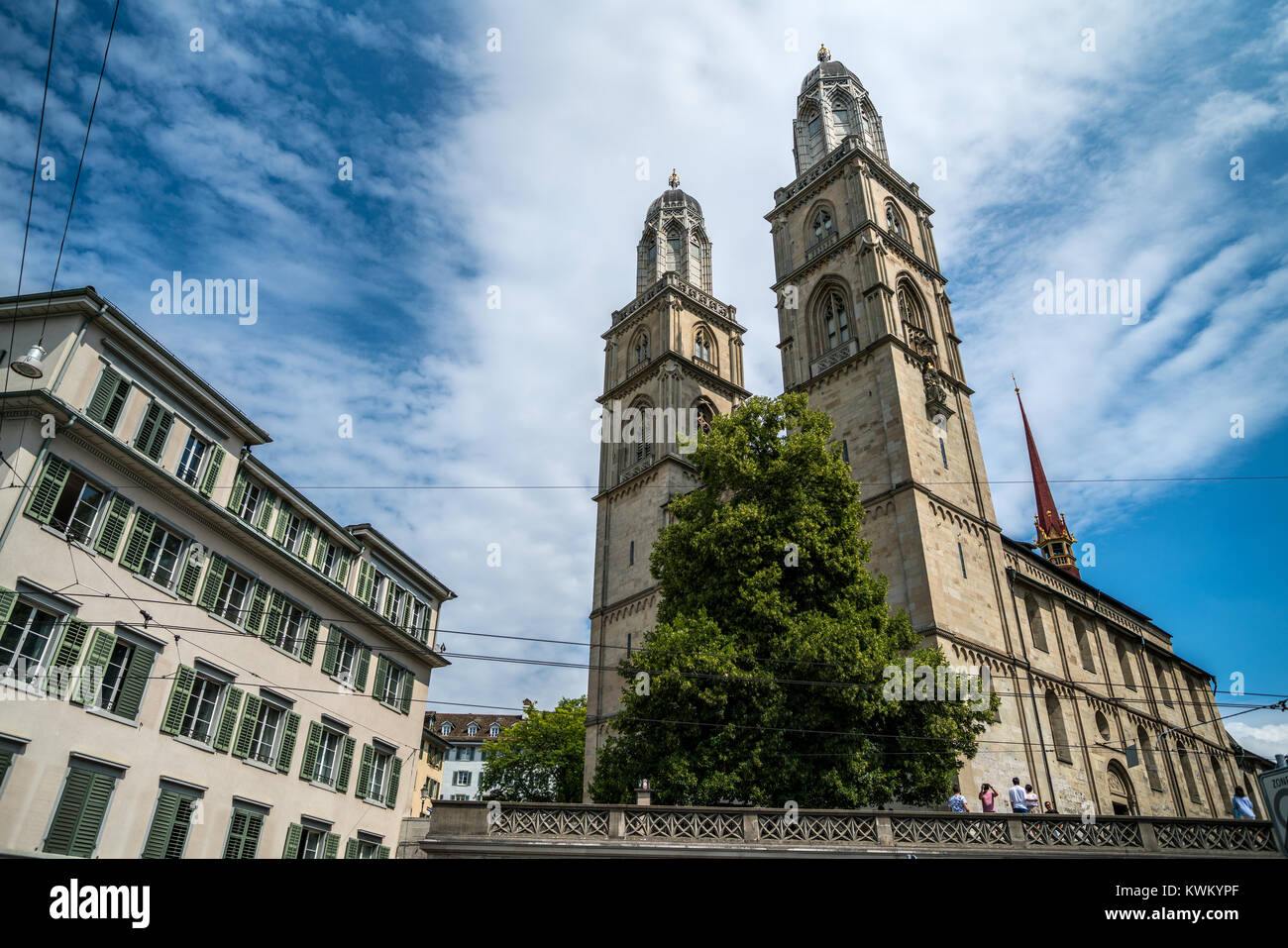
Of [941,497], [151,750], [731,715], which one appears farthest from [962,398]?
[151,750]

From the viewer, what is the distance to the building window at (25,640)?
53.1 ft

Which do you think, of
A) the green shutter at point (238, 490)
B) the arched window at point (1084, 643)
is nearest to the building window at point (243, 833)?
the green shutter at point (238, 490)

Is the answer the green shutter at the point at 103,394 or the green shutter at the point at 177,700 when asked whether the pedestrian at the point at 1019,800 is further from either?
the green shutter at the point at 103,394

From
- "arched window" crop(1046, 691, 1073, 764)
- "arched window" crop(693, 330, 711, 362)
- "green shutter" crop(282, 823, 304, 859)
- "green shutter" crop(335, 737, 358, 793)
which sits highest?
"arched window" crop(693, 330, 711, 362)

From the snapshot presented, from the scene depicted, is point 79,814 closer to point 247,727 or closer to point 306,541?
point 247,727

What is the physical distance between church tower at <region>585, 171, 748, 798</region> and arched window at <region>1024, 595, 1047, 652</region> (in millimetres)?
15859

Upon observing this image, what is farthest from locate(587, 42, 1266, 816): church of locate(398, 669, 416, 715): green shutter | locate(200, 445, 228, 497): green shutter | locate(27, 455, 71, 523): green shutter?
locate(27, 455, 71, 523): green shutter

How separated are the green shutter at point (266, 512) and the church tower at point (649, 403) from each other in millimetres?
15397

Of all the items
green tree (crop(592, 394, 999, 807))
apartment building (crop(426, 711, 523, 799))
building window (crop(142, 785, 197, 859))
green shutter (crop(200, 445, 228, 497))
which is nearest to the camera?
building window (crop(142, 785, 197, 859))

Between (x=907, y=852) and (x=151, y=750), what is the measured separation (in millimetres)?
17186

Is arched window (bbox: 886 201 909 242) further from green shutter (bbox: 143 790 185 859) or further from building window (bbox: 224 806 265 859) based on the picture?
green shutter (bbox: 143 790 185 859)

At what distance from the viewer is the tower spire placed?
74750mm

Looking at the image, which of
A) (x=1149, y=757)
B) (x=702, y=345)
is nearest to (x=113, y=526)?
(x=702, y=345)
